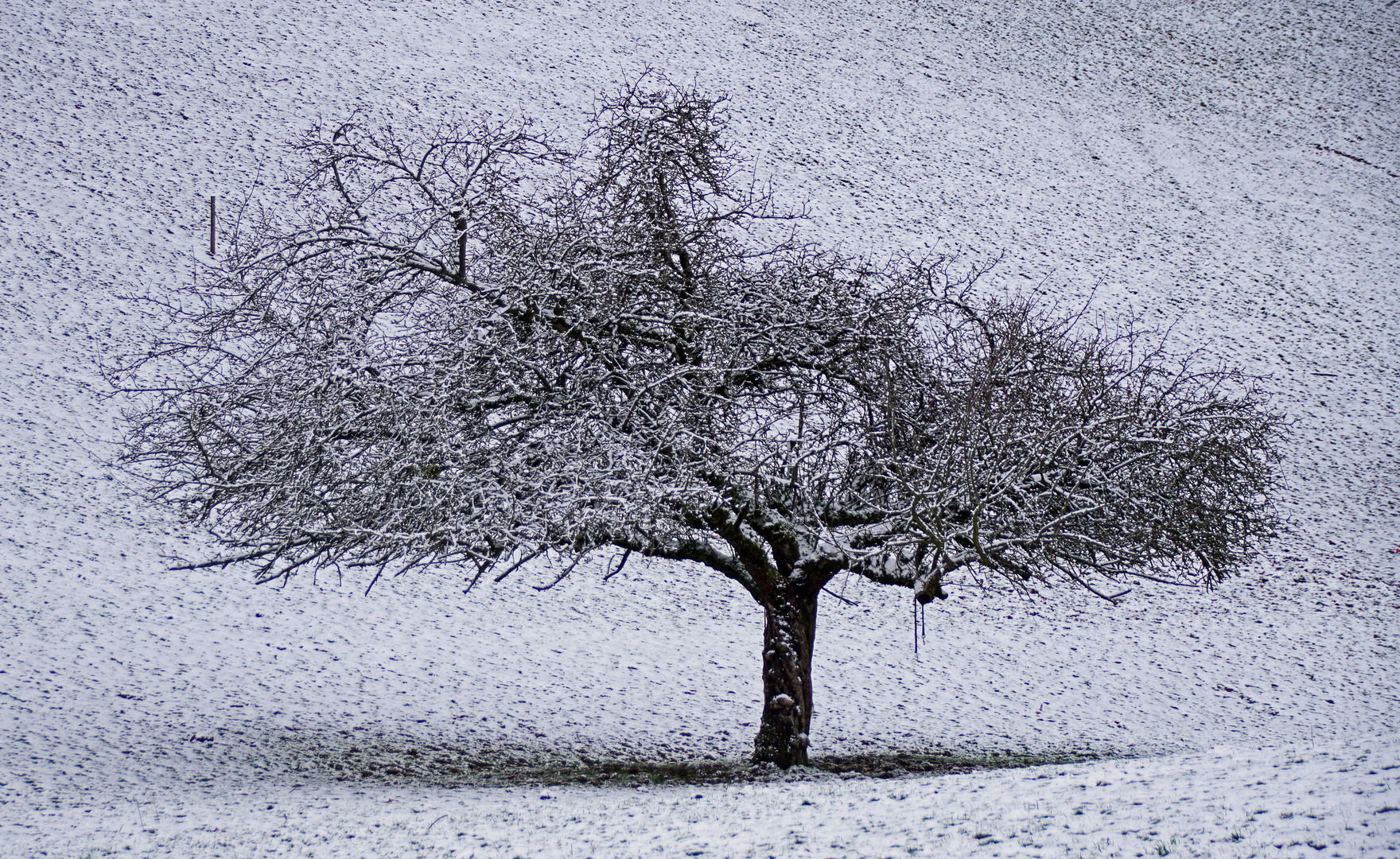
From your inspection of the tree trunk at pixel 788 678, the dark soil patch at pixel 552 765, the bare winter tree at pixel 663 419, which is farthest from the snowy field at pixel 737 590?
the bare winter tree at pixel 663 419

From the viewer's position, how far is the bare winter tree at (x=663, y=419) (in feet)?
24.2

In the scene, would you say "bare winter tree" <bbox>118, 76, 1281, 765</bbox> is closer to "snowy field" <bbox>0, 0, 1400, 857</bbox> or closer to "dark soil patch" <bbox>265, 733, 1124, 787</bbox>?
"dark soil patch" <bbox>265, 733, 1124, 787</bbox>

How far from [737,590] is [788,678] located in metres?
8.38

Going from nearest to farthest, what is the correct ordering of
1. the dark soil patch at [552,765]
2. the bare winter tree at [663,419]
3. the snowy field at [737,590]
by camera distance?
the snowy field at [737,590]
the bare winter tree at [663,419]
the dark soil patch at [552,765]

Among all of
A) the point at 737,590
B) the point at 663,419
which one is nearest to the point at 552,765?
the point at 663,419

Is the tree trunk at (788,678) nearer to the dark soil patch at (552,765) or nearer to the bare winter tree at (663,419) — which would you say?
the bare winter tree at (663,419)

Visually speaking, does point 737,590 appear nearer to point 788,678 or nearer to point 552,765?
point 552,765

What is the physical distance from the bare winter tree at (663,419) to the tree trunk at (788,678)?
2cm

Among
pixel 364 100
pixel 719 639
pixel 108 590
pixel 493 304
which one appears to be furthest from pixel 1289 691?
pixel 364 100

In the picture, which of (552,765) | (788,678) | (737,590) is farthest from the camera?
(737,590)

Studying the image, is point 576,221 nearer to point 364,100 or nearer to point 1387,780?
point 1387,780

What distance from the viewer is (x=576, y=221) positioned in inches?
336

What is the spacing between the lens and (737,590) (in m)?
17.6

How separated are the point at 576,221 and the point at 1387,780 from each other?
6529 mm
